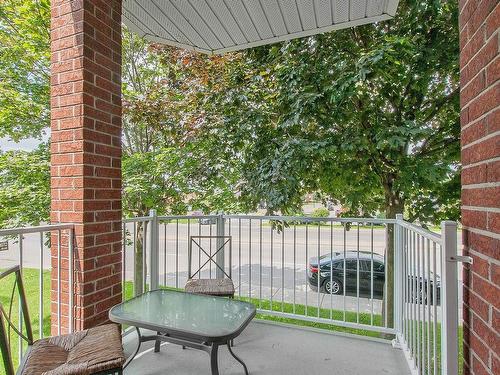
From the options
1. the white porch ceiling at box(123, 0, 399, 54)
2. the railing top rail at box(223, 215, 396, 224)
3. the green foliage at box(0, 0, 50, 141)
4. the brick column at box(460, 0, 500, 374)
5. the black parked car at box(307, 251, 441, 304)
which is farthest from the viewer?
the black parked car at box(307, 251, 441, 304)

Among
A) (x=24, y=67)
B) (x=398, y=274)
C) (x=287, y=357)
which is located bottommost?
(x=287, y=357)

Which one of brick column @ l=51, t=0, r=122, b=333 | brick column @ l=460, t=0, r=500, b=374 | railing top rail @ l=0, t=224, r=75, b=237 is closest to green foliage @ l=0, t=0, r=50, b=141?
brick column @ l=51, t=0, r=122, b=333

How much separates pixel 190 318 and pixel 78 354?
23.7 inches

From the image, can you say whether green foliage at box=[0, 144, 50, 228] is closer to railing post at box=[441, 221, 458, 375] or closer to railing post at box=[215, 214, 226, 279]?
railing post at box=[215, 214, 226, 279]

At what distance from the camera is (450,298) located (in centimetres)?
129

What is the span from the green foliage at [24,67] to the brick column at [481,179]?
527 centimetres

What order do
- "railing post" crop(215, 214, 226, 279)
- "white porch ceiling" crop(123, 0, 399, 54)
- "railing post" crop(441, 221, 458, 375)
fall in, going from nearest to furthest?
"railing post" crop(441, 221, 458, 375) < "white porch ceiling" crop(123, 0, 399, 54) < "railing post" crop(215, 214, 226, 279)

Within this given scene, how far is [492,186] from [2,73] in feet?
19.6

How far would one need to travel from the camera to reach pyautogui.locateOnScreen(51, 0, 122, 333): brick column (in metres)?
1.90

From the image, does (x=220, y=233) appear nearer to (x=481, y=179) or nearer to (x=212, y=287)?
(x=212, y=287)

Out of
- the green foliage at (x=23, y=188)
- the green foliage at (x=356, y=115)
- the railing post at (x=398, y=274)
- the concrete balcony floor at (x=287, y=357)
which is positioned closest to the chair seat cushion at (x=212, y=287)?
the concrete balcony floor at (x=287, y=357)

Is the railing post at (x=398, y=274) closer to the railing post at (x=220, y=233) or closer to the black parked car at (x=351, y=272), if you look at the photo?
the railing post at (x=220, y=233)

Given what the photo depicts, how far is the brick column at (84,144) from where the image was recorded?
6.23 feet

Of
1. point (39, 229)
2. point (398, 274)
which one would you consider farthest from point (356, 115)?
point (39, 229)
